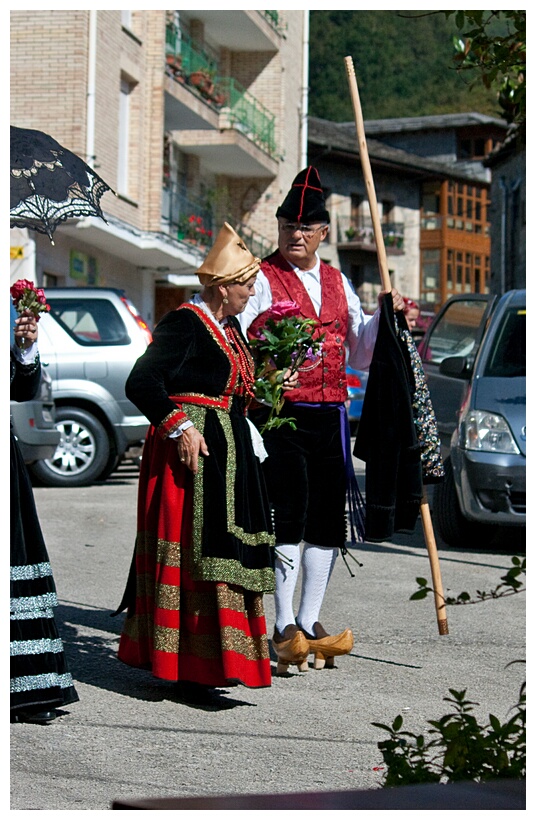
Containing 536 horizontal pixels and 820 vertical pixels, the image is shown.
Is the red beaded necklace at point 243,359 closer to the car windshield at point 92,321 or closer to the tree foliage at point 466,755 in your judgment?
the tree foliage at point 466,755

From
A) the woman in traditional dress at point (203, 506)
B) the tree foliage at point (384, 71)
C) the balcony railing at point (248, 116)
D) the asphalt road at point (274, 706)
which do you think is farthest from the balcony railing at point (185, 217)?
the tree foliage at point (384, 71)

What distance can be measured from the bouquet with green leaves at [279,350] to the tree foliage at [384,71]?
78.5 metres

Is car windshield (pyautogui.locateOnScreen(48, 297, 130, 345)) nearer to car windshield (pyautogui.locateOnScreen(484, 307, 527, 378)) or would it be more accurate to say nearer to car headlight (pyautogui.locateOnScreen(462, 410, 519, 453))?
car windshield (pyautogui.locateOnScreen(484, 307, 527, 378))

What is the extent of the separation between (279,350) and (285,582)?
1094 millimetres

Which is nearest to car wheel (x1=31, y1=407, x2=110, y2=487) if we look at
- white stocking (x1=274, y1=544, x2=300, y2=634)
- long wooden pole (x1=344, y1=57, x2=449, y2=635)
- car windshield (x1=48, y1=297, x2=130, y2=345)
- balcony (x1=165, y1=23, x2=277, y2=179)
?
car windshield (x1=48, y1=297, x2=130, y2=345)

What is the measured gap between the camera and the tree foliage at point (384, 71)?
3393 inches

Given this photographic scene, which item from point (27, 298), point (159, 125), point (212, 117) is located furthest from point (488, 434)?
point (212, 117)

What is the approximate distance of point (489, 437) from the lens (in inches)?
408

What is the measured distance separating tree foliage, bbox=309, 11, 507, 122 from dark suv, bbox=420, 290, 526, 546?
73785 mm

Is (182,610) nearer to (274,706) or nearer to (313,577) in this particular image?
(274,706)

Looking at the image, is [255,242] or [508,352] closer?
[508,352]

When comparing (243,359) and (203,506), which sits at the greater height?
(243,359)
